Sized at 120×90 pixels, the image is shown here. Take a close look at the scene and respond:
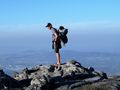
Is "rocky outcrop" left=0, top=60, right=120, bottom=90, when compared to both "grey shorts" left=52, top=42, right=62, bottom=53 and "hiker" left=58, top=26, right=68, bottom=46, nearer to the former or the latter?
"grey shorts" left=52, top=42, right=62, bottom=53

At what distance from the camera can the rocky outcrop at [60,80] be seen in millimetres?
22208

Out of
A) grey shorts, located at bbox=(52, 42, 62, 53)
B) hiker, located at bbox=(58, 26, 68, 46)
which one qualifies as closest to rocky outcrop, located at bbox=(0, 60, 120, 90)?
grey shorts, located at bbox=(52, 42, 62, 53)

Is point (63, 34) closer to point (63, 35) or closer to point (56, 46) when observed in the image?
point (63, 35)

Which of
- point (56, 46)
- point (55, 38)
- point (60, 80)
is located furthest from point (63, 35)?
point (60, 80)

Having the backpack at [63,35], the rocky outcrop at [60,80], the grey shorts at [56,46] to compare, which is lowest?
the rocky outcrop at [60,80]

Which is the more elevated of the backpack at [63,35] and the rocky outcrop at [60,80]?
the backpack at [63,35]

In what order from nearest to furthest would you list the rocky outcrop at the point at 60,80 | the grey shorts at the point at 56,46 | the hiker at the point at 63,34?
the rocky outcrop at the point at 60,80 < the hiker at the point at 63,34 < the grey shorts at the point at 56,46

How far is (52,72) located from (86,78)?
2453 millimetres

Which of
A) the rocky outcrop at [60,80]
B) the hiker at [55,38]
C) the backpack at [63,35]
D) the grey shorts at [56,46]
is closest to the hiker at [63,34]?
the backpack at [63,35]

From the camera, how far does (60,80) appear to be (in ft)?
82.7

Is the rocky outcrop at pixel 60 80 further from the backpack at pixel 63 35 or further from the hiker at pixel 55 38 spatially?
the backpack at pixel 63 35

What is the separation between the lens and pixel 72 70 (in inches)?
1095

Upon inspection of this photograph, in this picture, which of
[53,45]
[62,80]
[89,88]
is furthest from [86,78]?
[89,88]

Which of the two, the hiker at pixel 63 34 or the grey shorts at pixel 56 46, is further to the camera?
the grey shorts at pixel 56 46
